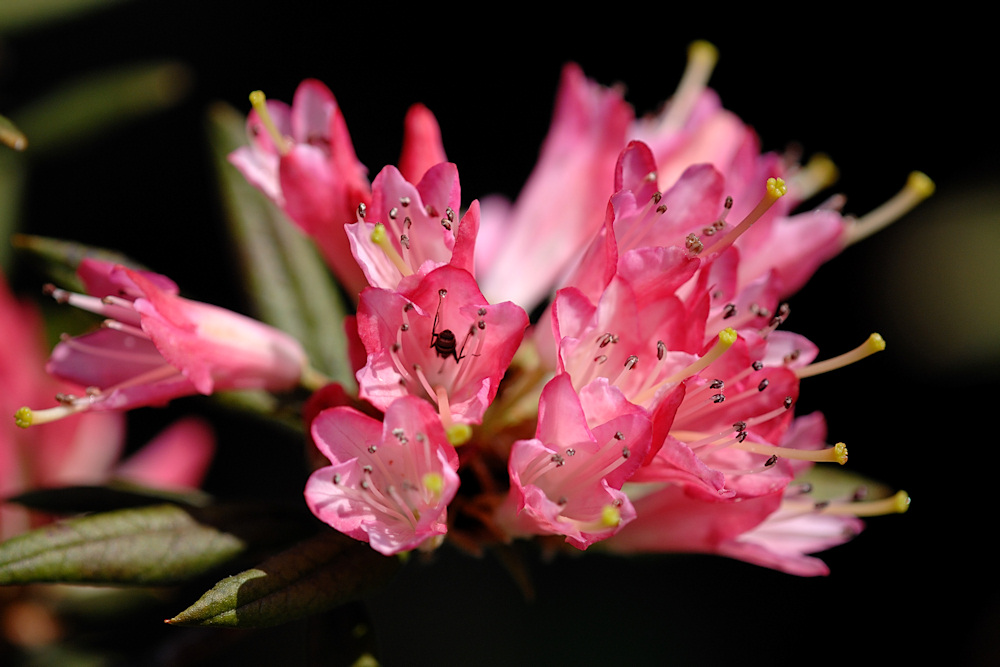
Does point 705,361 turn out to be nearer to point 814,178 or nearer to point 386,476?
point 386,476

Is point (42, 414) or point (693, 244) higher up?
point (42, 414)

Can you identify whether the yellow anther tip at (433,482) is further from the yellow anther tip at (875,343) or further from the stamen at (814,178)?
the stamen at (814,178)

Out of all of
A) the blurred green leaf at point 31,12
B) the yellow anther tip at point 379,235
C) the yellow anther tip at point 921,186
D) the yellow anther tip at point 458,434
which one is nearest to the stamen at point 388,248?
the yellow anther tip at point 379,235

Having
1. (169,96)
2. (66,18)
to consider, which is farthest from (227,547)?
(66,18)

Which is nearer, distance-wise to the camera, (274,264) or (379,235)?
(379,235)

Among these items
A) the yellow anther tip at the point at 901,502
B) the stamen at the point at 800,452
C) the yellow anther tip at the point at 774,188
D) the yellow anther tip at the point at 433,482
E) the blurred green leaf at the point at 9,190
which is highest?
the blurred green leaf at the point at 9,190

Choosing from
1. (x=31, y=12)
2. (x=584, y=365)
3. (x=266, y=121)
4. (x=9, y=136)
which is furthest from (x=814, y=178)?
(x=31, y=12)

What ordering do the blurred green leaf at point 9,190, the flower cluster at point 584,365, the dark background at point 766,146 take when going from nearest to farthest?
the flower cluster at point 584,365, the blurred green leaf at point 9,190, the dark background at point 766,146
